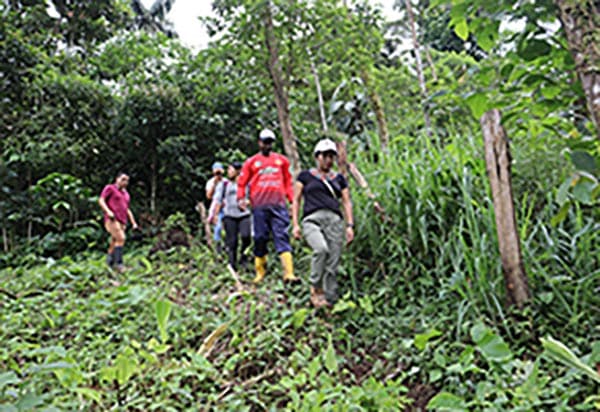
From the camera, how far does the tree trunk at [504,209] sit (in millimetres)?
3789

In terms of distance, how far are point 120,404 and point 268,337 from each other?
4.32 ft

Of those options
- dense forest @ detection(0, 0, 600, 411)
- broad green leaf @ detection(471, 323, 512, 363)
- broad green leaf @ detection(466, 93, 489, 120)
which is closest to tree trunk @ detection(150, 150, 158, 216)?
dense forest @ detection(0, 0, 600, 411)

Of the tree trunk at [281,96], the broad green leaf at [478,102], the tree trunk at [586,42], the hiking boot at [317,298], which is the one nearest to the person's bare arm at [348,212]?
the hiking boot at [317,298]

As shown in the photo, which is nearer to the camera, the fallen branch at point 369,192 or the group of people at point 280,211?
the group of people at point 280,211

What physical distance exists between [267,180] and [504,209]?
2887mm

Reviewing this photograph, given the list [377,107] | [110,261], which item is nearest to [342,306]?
[110,261]

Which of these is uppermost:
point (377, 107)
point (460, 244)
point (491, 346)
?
point (377, 107)

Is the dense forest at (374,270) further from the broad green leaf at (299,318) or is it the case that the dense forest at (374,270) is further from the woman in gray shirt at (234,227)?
the woman in gray shirt at (234,227)

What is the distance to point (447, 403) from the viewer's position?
117 inches

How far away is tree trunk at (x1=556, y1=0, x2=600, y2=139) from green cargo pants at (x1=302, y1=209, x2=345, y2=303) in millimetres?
3560

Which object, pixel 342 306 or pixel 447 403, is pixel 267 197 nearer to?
pixel 342 306

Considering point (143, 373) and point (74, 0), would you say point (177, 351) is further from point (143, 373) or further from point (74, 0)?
point (74, 0)

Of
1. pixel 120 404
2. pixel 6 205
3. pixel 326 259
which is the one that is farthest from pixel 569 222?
pixel 6 205

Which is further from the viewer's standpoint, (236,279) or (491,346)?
(236,279)
